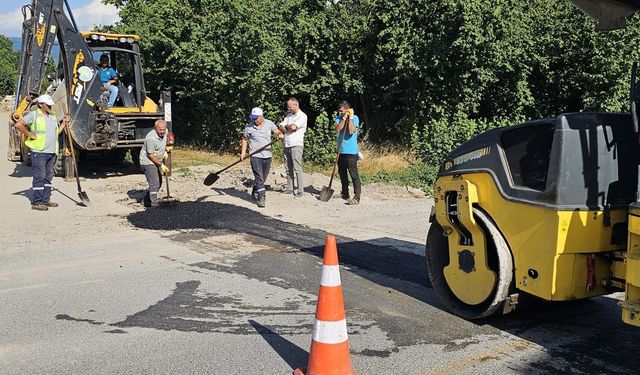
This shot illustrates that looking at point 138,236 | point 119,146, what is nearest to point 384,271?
point 138,236

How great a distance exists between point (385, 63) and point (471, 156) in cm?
1302

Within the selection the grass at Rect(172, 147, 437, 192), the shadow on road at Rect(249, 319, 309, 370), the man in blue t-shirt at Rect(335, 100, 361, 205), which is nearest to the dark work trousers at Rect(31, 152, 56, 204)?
the grass at Rect(172, 147, 437, 192)

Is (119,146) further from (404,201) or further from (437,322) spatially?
(437,322)

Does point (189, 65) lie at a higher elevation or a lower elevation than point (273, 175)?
higher

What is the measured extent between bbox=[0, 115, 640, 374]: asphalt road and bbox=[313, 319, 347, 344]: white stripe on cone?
409 millimetres

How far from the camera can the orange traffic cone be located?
12.5 feet

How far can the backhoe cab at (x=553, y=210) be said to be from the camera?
423 cm

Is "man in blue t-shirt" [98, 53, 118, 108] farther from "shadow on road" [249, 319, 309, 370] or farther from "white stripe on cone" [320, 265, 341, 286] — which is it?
"white stripe on cone" [320, 265, 341, 286]

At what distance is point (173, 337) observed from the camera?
4691mm

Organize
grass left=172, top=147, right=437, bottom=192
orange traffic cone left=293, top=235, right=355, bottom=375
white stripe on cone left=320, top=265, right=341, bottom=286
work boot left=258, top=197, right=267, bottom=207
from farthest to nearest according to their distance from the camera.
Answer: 1. grass left=172, top=147, right=437, bottom=192
2. work boot left=258, top=197, right=267, bottom=207
3. white stripe on cone left=320, top=265, right=341, bottom=286
4. orange traffic cone left=293, top=235, right=355, bottom=375

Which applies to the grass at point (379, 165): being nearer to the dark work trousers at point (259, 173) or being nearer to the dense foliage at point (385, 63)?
the dense foliage at point (385, 63)

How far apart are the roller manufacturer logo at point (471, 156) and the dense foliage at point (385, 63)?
1024cm

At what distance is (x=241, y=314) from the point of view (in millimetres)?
5266

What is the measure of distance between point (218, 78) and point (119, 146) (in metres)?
5.26
